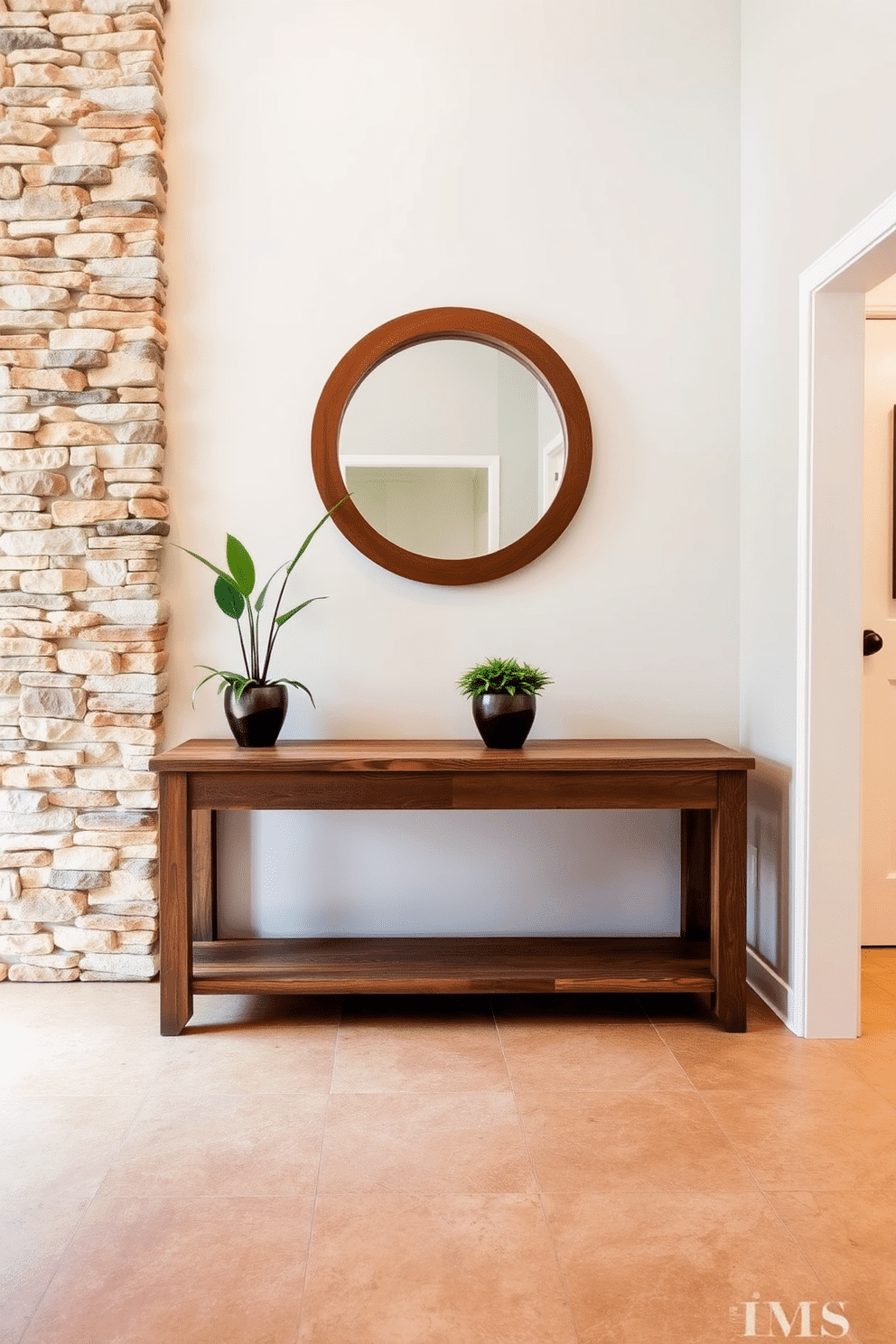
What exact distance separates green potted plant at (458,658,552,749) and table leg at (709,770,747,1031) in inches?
19.9

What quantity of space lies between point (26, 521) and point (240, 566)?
674 millimetres

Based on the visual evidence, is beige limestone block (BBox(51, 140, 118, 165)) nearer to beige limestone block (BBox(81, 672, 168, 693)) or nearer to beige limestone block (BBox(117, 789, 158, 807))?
beige limestone block (BBox(81, 672, 168, 693))

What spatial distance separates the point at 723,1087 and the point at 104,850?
1.72 m

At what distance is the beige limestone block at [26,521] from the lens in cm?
272

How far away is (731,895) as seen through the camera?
7.85 feet

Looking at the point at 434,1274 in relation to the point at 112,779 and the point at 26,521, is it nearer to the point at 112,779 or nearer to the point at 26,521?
the point at 112,779

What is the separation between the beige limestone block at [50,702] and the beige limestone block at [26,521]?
17.3 inches

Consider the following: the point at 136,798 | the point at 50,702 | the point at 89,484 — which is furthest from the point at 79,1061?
the point at 89,484

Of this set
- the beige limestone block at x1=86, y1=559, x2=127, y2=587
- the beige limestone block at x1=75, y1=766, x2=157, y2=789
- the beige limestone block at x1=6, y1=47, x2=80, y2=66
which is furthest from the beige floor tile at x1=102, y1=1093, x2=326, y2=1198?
the beige limestone block at x1=6, y1=47, x2=80, y2=66

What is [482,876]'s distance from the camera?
2.85 m

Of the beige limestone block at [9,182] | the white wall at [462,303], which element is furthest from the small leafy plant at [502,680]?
the beige limestone block at [9,182]

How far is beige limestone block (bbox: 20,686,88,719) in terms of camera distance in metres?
2.73

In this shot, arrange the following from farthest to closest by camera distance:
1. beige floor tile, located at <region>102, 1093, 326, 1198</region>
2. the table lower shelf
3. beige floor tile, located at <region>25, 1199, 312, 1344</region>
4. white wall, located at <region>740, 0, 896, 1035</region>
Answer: the table lower shelf
white wall, located at <region>740, 0, 896, 1035</region>
beige floor tile, located at <region>102, 1093, 326, 1198</region>
beige floor tile, located at <region>25, 1199, 312, 1344</region>

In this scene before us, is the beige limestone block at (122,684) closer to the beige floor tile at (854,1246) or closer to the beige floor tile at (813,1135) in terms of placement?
the beige floor tile at (813,1135)
